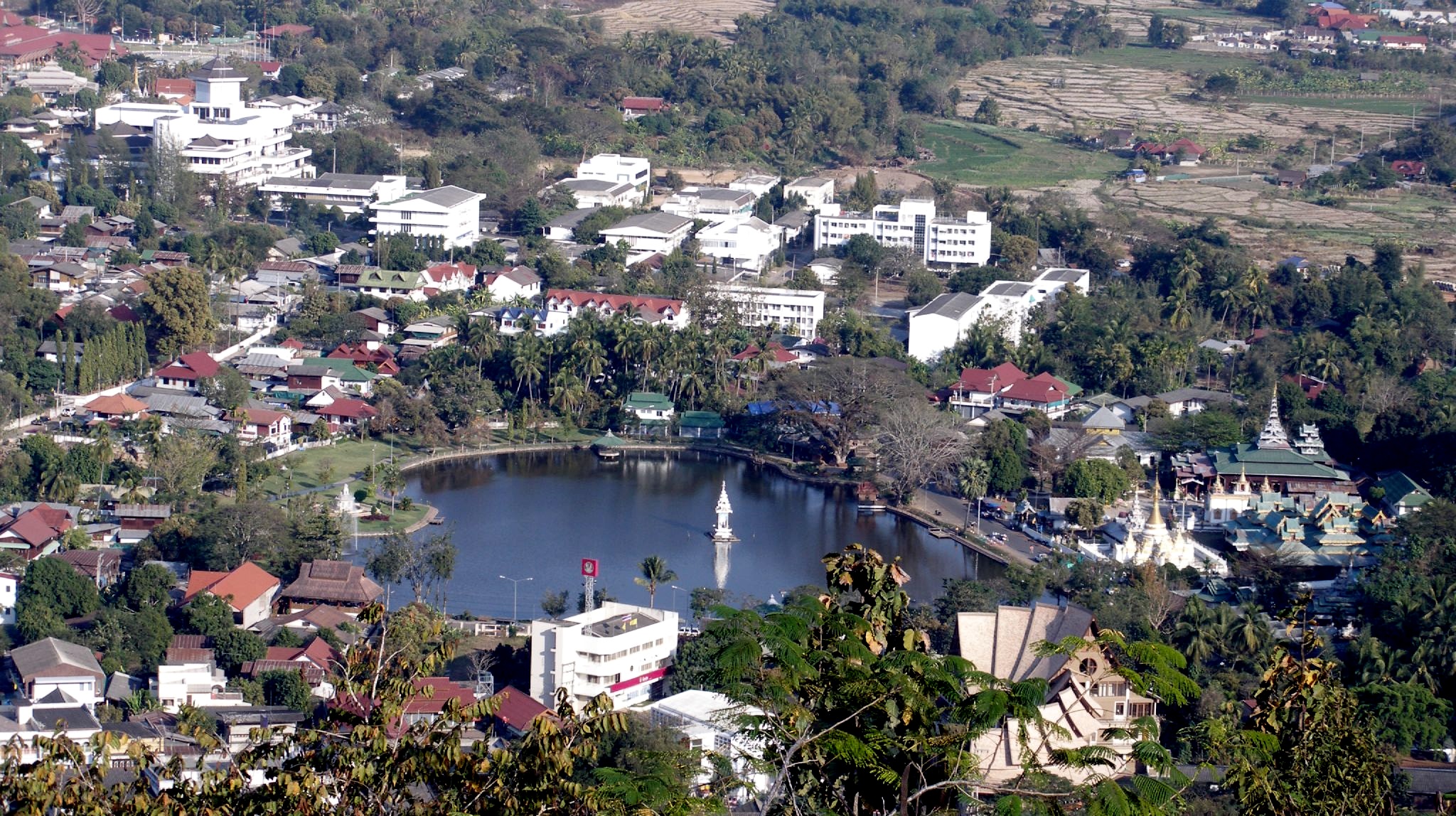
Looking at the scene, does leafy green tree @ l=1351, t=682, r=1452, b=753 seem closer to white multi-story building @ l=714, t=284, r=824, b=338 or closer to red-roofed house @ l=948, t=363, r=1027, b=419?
red-roofed house @ l=948, t=363, r=1027, b=419

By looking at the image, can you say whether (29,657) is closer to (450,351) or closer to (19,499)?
(19,499)

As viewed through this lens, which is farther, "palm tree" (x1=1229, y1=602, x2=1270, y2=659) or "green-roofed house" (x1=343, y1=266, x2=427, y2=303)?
"green-roofed house" (x1=343, y1=266, x2=427, y2=303)

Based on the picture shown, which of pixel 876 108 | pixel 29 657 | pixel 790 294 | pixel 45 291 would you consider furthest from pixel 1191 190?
pixel 29 657

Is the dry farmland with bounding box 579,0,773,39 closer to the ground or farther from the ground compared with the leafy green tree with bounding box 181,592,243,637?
farther from the ground

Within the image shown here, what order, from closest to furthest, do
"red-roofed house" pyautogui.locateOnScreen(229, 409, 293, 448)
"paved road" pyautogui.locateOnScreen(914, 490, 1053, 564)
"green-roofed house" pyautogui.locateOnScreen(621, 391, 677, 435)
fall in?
"paved road" pyautogui.locateOnScreen(914, 490, 1053, 564) → "red-roofed house" pyautogui.locateOnScreen(229, 409, 293, 448) → "green-roofed house" pyautogui.locateOnScreen(621, 391, 677, 435)

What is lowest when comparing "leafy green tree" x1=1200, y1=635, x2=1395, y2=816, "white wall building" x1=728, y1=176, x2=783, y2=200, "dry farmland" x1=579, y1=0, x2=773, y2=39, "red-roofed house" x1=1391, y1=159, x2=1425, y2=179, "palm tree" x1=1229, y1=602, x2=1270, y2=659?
"palm tree" x1=1229, y1=602, x2=1270, y2=659

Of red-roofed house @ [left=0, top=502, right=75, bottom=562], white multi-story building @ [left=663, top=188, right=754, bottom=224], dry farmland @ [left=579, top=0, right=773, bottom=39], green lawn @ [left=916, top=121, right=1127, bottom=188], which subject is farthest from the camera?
dry farmland @ [left=579, top=0, right=773, bottom=39]

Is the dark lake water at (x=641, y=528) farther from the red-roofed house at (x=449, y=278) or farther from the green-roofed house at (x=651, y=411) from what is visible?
the red-roofed house at (x=449, y=278)

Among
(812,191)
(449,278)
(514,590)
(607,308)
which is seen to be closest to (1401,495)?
(514,590)

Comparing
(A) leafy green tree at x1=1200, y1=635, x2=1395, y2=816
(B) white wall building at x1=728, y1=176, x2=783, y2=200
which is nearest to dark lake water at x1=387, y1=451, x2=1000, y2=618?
(A) leafy green tree at x1=1200, y1=635, x2=1395, y2=816
